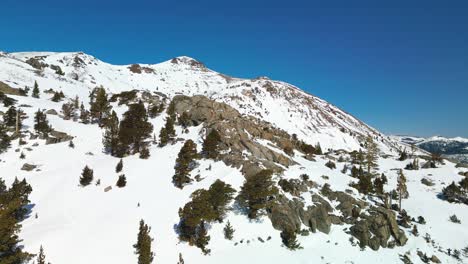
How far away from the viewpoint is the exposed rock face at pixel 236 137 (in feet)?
136

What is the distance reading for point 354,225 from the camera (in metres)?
34.3

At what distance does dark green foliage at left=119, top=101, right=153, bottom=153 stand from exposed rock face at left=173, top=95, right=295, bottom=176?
453 inches

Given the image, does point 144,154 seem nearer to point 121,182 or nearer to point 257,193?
point 121,182

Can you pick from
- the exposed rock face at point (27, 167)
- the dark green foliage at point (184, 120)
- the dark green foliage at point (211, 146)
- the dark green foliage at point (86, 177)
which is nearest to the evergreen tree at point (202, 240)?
the dark green foliage at point (211, 146)

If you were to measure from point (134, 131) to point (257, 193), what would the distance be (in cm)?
2450

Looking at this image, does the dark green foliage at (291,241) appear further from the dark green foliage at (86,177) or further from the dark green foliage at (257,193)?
the dark green foliage at (86,177)

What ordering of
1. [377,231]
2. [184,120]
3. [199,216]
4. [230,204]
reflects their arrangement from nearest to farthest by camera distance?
[199,216] < [377,231] < [230,204] < [184,120]

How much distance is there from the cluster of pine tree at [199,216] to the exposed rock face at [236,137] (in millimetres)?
9328

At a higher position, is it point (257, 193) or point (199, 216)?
point (257, 193)

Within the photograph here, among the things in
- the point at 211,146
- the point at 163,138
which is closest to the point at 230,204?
the point at 211,146

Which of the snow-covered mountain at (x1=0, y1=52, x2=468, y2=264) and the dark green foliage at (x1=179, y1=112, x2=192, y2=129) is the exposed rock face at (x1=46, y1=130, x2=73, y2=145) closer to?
the snow-covered mountain at (x1=0, y1=52, x2=468, y2=264)

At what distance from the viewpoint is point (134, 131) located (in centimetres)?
4416

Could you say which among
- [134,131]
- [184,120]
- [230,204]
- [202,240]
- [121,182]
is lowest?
[202,240]

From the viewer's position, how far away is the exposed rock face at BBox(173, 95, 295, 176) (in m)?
41.6
